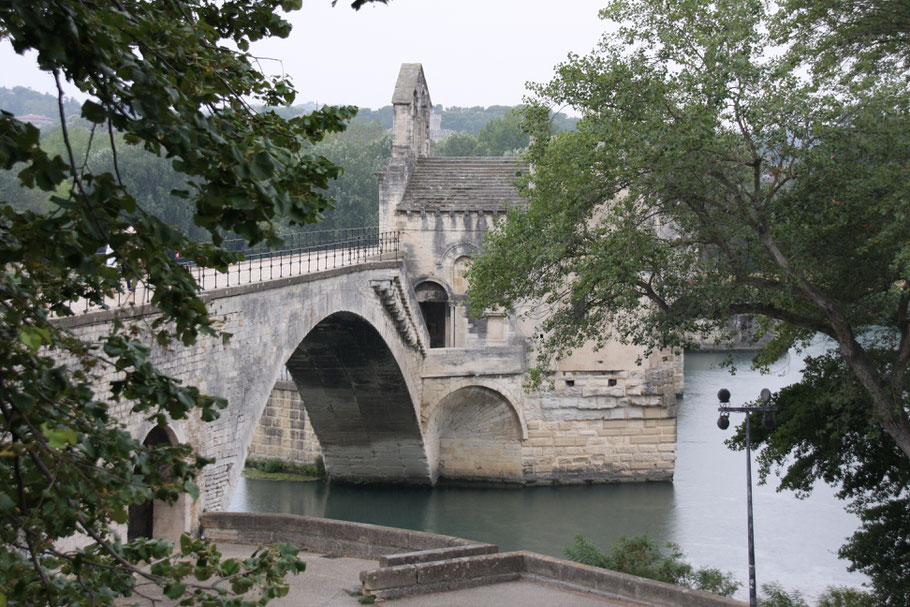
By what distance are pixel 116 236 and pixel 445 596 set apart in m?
9.65

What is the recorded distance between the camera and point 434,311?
2941 cm

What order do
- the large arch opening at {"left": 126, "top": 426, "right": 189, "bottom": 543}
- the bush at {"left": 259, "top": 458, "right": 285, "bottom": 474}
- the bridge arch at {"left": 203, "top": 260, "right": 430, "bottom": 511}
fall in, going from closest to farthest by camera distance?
the large arch opening at {"left": 126, "top": 426, "right": 189, "bottom": 543}
the bridge arch at {"left": 203, "top": 260, "right": 430, "bottom": 511}
the bush at {"left": 259, "top": 458, "right": 285, "bottom": 474}

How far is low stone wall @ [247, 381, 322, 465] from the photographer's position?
94.4ft

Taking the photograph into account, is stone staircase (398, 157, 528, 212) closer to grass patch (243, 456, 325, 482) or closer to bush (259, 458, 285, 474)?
grass patch (243, 456, 325, 482)

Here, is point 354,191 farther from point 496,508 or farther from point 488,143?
point 496,508

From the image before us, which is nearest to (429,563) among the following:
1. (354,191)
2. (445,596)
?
(445,596)

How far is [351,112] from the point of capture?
7.24 m

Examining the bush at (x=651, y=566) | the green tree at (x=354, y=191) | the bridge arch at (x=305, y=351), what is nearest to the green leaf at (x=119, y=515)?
the bridge arch at (x=305, y=351)

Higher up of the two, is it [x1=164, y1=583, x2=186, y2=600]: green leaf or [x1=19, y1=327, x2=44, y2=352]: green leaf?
[x1=19, y1=327, x2=44, y2=352]: green leaf

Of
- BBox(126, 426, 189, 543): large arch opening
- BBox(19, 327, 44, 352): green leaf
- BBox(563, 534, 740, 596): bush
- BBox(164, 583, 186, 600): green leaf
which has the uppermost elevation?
BBox(19, 327, 44, 352): green leaf

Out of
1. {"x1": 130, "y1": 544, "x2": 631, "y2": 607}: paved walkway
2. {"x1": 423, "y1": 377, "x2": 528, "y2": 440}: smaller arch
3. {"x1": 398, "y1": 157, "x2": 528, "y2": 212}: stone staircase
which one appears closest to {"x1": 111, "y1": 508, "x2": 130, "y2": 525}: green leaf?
{"x1": 130, "y1": 544, "x2": 631, "y2": 607}: paved walkway

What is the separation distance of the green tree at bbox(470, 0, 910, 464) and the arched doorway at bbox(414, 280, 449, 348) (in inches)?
491

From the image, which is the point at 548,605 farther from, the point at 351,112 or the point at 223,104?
the point at 223,104

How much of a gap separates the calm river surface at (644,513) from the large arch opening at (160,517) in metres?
8.61
